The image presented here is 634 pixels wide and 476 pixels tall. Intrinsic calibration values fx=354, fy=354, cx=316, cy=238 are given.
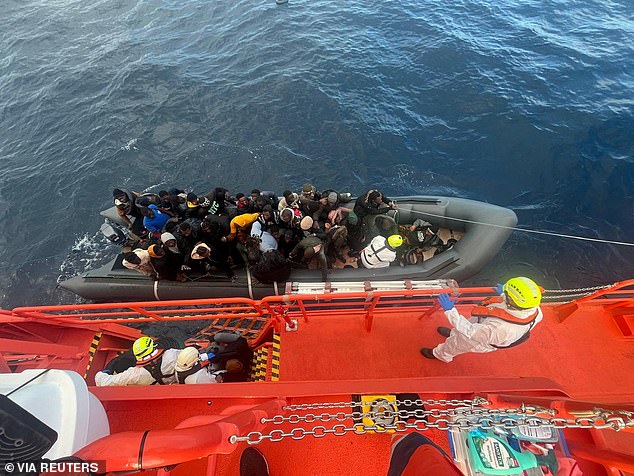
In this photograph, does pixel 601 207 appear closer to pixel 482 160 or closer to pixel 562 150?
pixel 562 150

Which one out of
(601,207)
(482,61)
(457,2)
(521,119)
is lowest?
(601,207)

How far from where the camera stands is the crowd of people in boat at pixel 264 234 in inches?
263

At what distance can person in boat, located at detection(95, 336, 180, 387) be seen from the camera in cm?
424

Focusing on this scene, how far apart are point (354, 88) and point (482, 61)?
4.87 metres

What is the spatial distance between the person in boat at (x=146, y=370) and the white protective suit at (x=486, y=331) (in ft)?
11.0

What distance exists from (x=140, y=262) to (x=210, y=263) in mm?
1292

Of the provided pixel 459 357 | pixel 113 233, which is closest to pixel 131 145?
pixel 113 233

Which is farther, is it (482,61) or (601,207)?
(482,61)

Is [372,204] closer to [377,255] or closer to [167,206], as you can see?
[377,255]

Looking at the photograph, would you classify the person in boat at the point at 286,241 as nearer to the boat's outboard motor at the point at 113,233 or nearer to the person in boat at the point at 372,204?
the person in boat at the point at 372,204

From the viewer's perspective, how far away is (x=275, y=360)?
14.4 ft

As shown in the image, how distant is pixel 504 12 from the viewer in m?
16.0

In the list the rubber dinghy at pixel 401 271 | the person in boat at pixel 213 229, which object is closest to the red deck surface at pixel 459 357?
the rubber dinghy at pixel 401 271

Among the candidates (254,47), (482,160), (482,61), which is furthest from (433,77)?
(254,47)
